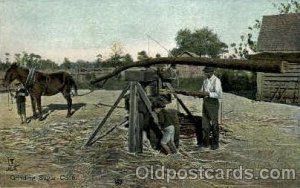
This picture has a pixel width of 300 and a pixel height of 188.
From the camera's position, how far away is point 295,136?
459 centimetres

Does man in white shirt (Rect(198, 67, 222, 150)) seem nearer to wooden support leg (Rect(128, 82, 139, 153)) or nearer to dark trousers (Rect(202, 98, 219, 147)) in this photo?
dark trousers (Rect(202, 98, 219, 147))

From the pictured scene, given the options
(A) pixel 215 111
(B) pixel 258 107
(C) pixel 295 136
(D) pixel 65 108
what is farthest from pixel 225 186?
(B) pixel 258 107

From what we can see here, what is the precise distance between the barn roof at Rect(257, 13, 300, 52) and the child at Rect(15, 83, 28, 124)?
20.1ft

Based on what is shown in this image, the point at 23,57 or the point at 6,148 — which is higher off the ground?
the point at 23,57

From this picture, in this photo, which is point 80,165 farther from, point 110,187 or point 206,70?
point 206,70

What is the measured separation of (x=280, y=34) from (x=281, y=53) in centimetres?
168

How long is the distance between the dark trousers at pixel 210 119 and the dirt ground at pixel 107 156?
0.13 metres

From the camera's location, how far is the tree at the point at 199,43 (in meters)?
3.83

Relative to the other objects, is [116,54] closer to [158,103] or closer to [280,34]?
[158,103]

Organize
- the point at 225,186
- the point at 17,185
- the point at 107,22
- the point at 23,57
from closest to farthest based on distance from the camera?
the point at 225,186
the point at 17,185
the point at 107,22
the point at 23,57

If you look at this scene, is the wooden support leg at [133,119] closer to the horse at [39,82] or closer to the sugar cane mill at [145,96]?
the sugar cane mill at [145,96]

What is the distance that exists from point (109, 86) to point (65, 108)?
574mm

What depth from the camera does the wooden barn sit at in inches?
329
